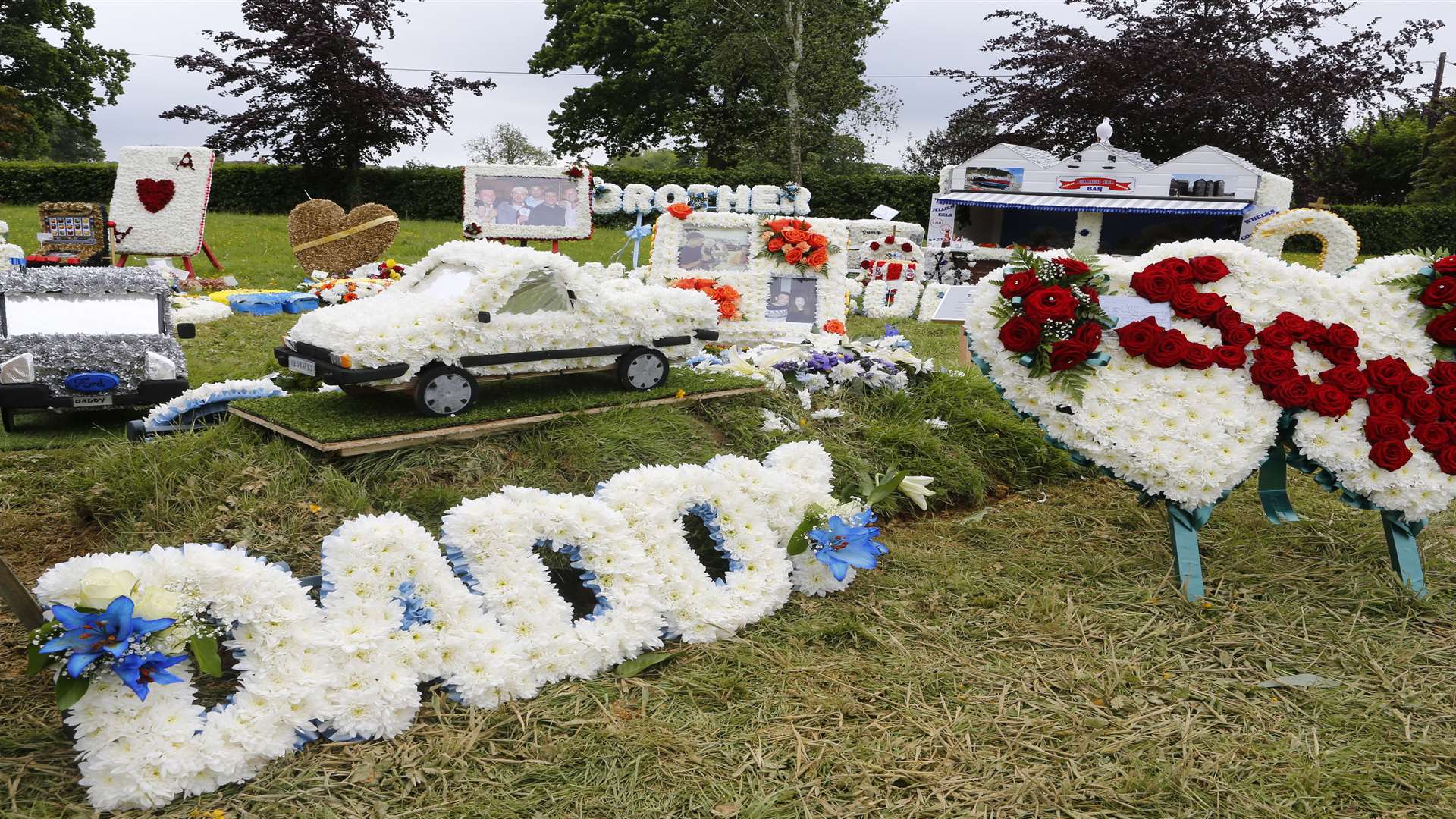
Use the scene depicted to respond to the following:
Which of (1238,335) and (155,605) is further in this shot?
(1238,335)

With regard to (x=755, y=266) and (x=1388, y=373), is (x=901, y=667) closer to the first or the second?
(x=1388, y=373)

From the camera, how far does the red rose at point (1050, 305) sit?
4.11 meters

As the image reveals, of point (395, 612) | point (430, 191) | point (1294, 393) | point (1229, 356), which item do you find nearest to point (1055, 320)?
point (1229, 356)

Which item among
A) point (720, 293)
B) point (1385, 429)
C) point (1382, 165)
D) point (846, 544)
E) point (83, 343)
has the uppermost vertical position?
point (1382, 165)

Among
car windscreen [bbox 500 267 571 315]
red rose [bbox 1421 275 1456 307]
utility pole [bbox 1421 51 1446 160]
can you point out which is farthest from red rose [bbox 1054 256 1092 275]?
utility pole [bbox 1421 51 1446 160]

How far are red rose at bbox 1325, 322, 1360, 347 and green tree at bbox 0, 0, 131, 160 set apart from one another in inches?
1342

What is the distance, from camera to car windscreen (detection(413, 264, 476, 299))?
501 centimetres

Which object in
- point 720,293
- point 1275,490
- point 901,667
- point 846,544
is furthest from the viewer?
point 720,293

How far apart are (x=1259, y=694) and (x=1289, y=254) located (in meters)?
22.2

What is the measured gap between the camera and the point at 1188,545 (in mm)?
4207

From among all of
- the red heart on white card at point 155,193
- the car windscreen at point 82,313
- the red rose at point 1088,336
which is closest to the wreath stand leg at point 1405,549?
the red rose at point 1088,336

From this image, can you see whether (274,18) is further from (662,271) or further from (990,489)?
(990,489)

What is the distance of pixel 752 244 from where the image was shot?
8.68m

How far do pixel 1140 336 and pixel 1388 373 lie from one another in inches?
44.1
